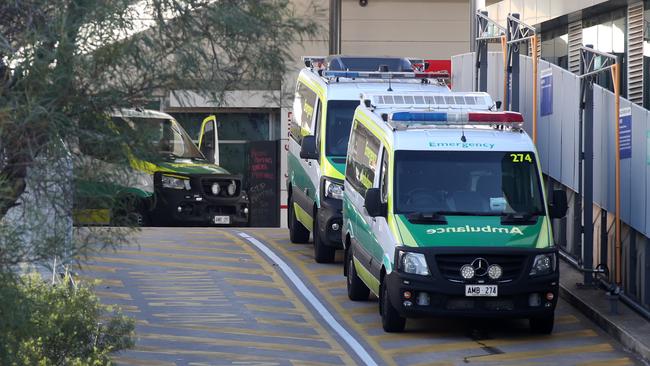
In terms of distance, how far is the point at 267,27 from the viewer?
9.20 m

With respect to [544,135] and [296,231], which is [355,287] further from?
[296,231]

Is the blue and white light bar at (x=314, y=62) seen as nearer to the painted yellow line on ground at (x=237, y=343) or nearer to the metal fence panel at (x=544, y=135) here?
the metal fence panel at (x=544, y=135)

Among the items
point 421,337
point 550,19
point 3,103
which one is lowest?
point 421,337

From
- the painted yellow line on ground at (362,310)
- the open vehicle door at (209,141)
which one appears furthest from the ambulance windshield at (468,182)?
the open vehicle door at (209,141)

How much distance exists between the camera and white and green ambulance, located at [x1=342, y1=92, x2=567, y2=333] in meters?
14.7

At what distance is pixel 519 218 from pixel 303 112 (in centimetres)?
652

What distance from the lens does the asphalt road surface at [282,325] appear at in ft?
46.4

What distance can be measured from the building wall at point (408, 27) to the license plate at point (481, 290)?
25.1 m

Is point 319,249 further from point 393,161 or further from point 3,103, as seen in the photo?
point 3,103

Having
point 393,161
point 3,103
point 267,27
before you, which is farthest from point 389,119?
point 3,103

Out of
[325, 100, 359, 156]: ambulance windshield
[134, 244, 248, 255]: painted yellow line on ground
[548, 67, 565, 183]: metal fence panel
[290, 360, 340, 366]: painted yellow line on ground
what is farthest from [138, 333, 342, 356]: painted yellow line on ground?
[548, 67, 565, 183]: metal fence panel

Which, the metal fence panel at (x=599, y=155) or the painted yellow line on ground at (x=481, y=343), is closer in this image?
the painted yellow line on ground at (x=481, y=343)

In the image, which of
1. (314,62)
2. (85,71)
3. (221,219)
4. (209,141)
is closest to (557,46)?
(209,141)

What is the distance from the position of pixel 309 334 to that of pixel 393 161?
2102 millimetres
